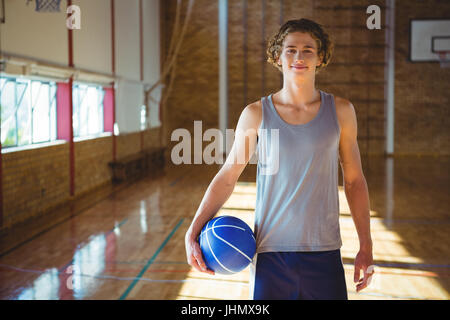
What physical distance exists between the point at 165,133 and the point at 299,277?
43.1ft

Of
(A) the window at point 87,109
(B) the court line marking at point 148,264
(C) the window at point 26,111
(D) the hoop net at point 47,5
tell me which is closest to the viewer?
(B) the court line marking at point 148,264

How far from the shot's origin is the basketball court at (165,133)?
4.60 metres

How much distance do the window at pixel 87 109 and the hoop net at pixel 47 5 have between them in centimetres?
188

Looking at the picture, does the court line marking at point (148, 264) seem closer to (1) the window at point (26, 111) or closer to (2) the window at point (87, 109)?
(1) the window at point (26, 111)

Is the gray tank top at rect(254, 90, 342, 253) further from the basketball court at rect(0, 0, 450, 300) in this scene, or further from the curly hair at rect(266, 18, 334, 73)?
the basketball court at rect(0, 0, 450, 300)

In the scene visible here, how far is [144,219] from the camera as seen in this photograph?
22.3 feet

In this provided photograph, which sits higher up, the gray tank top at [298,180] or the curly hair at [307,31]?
the curly hair at [307,31]

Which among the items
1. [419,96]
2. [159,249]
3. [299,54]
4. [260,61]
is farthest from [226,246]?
[419,96]

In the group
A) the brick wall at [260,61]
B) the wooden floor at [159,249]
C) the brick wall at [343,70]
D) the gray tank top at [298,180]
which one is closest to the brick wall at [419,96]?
the brick wall at [343,70]

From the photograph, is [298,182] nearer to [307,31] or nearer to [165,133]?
[307,31]

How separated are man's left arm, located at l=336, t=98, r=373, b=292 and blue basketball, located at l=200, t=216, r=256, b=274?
1.04 ft

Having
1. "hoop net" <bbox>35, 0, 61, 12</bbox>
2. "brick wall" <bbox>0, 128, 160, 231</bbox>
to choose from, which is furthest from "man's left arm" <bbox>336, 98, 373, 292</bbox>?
"hoop net" <bbox>35, 0, 61, 12</bbox>

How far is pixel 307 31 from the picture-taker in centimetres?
161

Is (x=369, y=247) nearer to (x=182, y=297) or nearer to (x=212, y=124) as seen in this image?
(x=182, y=297)
